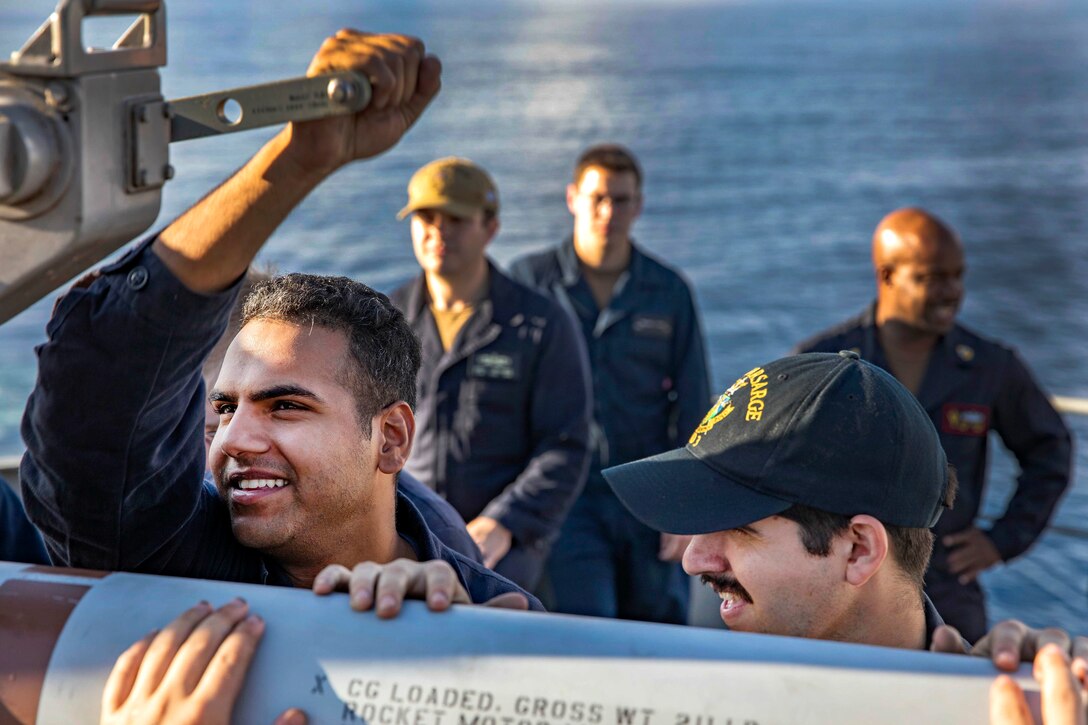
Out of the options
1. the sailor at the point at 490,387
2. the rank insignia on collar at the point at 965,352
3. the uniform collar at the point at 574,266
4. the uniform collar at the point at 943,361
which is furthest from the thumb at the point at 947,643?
the uniform collar at the point at 574,266

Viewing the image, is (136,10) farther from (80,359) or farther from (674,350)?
(674,350)

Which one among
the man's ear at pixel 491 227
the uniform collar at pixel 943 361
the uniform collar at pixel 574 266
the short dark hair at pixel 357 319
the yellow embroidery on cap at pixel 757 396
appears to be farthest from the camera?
the uniform collar at pixel 574 266

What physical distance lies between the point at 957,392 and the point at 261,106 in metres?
3.92

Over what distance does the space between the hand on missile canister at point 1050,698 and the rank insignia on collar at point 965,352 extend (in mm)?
3666

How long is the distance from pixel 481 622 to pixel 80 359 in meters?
0.64

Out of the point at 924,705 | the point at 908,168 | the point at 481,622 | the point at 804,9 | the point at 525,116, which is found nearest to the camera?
the point at 924,705

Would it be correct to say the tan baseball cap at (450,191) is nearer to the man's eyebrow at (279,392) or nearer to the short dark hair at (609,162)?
the short dark hair at (609,162)

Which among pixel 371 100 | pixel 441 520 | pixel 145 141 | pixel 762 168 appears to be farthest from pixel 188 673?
pixel 762 168

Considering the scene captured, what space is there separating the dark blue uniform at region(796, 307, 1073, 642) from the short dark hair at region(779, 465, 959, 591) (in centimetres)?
280

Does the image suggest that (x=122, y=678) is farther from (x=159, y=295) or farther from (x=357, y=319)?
(x=357, y=319)

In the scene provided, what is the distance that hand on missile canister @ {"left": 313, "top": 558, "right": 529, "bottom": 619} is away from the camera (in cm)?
158

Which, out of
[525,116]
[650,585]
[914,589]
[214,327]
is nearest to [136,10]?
[214,327]

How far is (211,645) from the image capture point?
1525 millimetres

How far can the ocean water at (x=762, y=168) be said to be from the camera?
23234 millimetres
